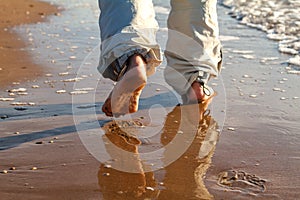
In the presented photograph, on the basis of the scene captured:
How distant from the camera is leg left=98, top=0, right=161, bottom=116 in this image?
2.35m

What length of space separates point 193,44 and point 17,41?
2330mm

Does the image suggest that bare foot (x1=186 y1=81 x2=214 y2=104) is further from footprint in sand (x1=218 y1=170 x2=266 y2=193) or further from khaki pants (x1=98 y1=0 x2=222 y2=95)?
footprint in sand (x1=218 y1=170 x2=266 y2=193)

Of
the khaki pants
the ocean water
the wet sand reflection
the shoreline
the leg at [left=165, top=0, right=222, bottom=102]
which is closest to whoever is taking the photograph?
the wet sand reflection

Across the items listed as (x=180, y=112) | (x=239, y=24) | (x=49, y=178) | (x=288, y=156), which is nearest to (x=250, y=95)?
(x=180, y=112)

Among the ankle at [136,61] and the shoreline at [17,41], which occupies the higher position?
the ankle at [136,61]

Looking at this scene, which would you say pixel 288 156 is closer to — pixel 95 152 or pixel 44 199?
pixel 95 152

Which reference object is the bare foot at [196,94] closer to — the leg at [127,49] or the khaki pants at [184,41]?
the khaki pants at [184,41]

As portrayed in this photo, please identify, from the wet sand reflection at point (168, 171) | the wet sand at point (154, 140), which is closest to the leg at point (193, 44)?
the wet sand at point (154, 140)

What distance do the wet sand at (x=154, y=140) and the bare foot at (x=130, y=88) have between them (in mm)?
139

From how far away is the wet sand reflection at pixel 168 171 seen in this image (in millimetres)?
1931

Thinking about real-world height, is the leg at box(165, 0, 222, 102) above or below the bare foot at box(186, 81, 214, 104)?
above

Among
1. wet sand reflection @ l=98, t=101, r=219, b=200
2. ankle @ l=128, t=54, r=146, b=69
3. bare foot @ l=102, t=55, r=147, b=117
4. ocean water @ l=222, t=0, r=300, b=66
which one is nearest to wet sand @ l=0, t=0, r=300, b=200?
wet sand reflection @ l=98, t=101, r=219, b=200

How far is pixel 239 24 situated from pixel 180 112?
3.21 m

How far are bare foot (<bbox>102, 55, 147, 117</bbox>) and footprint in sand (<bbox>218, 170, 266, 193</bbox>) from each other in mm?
512
